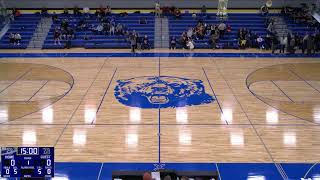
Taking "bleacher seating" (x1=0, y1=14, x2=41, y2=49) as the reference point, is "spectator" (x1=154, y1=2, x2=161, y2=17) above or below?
above

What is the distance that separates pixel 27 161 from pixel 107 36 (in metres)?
24.1

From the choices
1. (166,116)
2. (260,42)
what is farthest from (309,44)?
(166,116)

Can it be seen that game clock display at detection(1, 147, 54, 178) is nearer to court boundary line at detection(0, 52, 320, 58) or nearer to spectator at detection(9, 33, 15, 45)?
court boundary line at detection(0, 52, 320, 58)

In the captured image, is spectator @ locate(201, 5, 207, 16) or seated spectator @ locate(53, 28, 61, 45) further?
spectator @ locate(201, 5, 207, 16)

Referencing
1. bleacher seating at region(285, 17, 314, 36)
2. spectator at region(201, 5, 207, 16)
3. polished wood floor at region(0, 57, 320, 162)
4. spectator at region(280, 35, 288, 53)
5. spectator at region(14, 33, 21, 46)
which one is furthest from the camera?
spectator at region(201, 5, 207, 16)

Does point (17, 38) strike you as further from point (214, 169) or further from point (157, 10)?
point (214, 169)

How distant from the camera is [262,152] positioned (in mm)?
A: 12953

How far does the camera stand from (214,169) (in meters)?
11.7

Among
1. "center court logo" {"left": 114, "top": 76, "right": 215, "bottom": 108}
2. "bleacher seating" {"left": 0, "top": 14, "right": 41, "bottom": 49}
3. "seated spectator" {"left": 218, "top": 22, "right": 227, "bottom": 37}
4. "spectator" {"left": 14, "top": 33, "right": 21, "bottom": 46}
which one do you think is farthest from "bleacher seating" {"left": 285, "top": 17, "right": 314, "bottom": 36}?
"spectator" {"left": 14, "top": 33, "right": 21, "bottom": 46}

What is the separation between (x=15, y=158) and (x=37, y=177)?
0.54 metres

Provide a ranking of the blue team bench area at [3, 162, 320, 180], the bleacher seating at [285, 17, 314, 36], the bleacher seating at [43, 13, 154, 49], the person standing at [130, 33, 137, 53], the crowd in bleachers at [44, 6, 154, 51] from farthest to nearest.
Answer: the bleacher seating at [285, 17, 314, 36], the bleacher seating at [43, 13, 154, 49], the crowd in bleachers at [44, 6, 154, 51], the person standing at [130, 33, 137, 53], the blue team bench area at [3, 162, 320, 180]

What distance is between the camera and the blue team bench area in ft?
37.3

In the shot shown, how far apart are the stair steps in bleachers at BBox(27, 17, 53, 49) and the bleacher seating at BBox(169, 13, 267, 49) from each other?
894 cm

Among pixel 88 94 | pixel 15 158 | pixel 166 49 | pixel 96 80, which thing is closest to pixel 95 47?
pixel 166 49
